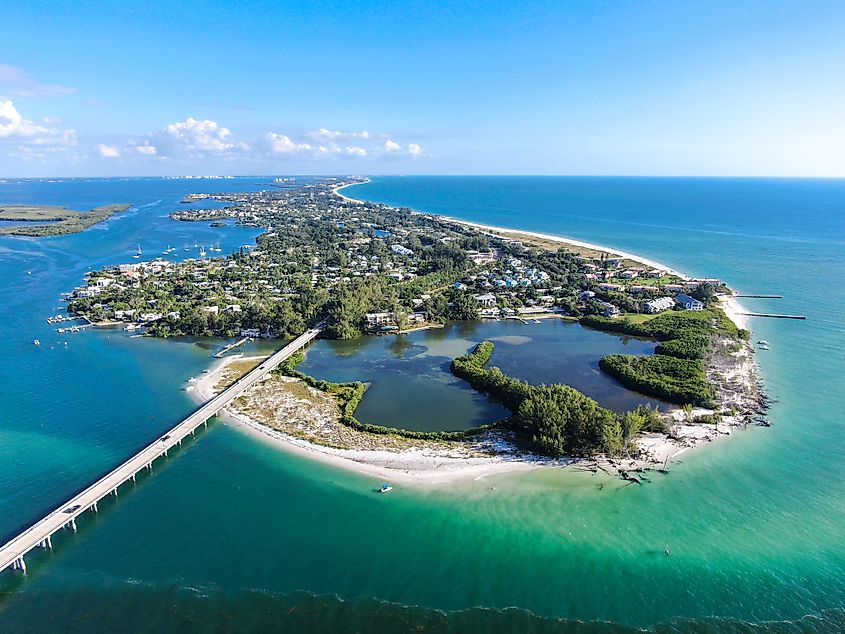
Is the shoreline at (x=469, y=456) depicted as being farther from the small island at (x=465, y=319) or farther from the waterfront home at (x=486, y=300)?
the waterfront home at (x=486, y=300)

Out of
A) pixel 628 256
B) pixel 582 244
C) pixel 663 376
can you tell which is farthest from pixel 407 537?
pixel 582 244

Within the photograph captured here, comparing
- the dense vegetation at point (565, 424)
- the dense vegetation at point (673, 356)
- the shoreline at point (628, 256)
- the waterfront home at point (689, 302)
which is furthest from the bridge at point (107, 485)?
the shoreline at point (628, 256)

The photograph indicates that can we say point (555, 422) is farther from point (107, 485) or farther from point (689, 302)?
point (689, 302)

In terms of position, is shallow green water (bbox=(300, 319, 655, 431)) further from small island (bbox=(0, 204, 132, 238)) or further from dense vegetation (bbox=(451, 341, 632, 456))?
small island (bbox=(0, 204, 132, 238))

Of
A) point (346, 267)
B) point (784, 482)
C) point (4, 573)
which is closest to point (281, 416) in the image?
point (4, 573)

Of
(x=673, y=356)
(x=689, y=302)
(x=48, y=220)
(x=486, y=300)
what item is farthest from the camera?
(x=48, y=220)

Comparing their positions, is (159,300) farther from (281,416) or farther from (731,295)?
(731,295)

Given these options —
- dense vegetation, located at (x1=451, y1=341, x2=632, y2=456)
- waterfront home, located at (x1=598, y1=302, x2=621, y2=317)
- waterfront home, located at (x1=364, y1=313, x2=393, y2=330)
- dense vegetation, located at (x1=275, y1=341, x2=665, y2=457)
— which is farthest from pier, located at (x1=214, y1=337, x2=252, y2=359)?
waterfront home, located at (x1=598, y1=302, x2=621, y2=317)
